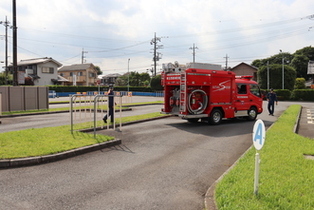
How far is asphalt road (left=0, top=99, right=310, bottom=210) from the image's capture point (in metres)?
4.37

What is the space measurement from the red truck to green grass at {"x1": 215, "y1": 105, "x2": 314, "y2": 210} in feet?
19.1

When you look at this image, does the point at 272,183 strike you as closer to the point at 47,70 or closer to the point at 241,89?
the point at 241,89

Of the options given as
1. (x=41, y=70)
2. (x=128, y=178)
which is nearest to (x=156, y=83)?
(x=41, y=70)

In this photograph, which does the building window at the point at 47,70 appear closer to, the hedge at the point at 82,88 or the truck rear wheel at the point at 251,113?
the hedge at the point at 82,88

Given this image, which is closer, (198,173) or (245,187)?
(245,187)

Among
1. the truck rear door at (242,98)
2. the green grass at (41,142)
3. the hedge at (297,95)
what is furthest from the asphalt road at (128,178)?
the hedge at (297,95)

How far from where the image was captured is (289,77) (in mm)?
52906

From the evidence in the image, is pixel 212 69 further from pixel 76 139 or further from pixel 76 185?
pixel 76 185

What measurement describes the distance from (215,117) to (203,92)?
1551mm

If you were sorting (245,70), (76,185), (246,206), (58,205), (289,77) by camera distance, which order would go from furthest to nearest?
(245,70) → (289,77) → (76,185) → (58,205) → (246,206)

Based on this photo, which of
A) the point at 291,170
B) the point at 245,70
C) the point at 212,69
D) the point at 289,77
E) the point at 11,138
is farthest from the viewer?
the point at 245,70

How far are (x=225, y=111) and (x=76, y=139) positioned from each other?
325 inches

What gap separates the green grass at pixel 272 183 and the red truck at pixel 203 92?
582 cm

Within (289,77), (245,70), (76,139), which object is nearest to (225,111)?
(76,139)
